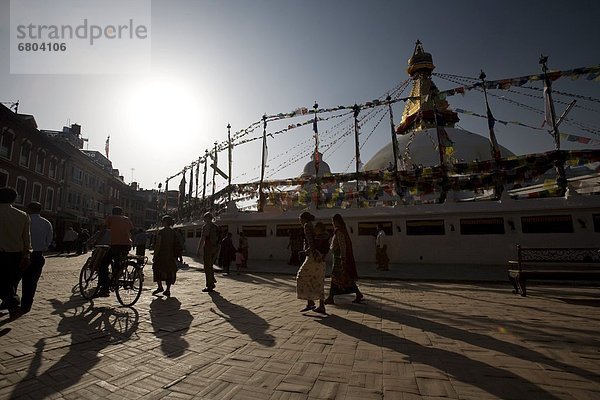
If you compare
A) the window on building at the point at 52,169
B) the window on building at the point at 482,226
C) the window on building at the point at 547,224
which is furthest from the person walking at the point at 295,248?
the window on building at the point at 52,169

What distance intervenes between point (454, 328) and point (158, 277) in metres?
6.46

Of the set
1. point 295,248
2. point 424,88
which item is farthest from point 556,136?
point 424,88

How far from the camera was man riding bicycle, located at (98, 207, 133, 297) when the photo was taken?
19.5 feet

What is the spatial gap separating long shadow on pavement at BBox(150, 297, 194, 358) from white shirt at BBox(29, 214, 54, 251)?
7.03ft

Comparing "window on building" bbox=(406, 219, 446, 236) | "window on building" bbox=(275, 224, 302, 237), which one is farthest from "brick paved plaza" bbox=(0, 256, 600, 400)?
"window on building" bbox=(275, 224, 302, 237)

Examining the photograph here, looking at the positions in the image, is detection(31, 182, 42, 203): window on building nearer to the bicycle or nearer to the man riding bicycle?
the bicycle

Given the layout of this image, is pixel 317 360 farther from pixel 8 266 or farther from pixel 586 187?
pixel 586 187

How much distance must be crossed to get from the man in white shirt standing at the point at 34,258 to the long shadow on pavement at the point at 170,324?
1.84m

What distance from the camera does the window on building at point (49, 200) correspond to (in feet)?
95.7

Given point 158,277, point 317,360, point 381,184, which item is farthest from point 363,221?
point 317,360

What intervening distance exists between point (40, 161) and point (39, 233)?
103ft

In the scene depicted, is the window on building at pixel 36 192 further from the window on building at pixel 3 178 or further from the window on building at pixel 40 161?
the window on building at pixel 3 178

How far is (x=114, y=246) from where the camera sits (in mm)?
5965

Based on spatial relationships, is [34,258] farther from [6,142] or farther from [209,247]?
[6,142]
